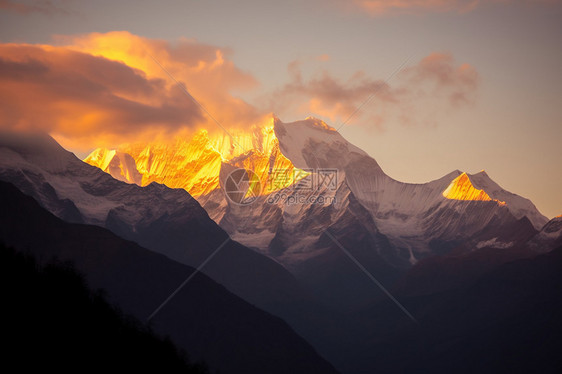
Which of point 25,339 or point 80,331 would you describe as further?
point 80,331

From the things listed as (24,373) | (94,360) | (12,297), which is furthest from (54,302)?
(24,373)

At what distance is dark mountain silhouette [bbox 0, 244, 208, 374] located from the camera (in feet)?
349

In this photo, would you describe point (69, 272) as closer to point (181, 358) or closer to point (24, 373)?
point (181, 358)

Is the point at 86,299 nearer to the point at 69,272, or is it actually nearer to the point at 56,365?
the point at 69,272

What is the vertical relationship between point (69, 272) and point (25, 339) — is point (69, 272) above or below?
above

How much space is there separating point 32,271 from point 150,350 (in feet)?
67.6

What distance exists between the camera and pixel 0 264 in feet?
416

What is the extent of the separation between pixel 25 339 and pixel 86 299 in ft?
71.4

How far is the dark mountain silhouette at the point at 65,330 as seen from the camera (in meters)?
106

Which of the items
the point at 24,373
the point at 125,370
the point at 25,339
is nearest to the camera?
the point at 24,373

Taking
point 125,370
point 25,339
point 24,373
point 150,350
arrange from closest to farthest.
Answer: point 24,373 → point 25,339 → point 125,370 → point 150,350

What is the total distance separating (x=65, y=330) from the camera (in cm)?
11581

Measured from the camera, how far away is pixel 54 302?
122 m

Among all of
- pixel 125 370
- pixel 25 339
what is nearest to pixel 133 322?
pixel 125 370
